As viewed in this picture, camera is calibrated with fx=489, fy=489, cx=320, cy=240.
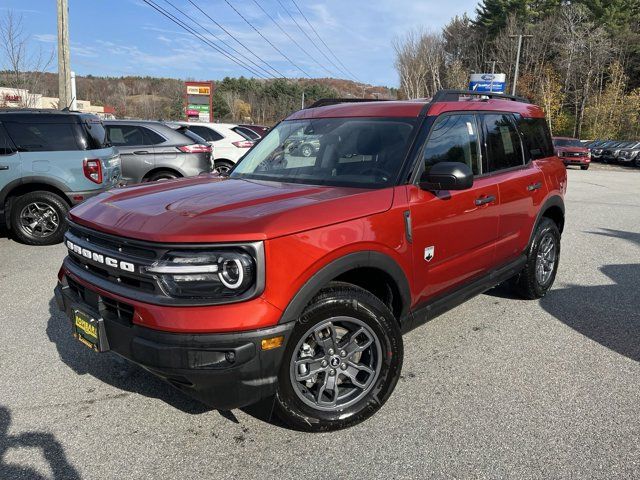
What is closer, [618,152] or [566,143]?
[566,143]

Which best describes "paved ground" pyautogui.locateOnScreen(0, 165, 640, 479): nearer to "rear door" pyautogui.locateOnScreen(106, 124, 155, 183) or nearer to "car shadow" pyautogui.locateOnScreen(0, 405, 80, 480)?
"car shadow" pyautogui.locateOnScreen(0, 405, 80, 480)

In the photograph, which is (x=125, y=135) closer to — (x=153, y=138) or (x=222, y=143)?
(x=153, y=138)

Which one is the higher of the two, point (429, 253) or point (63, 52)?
point (63, 52)

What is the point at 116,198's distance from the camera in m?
3.07

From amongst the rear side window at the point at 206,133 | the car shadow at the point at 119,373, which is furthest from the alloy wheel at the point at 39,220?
the rear side window at the point at 206,133

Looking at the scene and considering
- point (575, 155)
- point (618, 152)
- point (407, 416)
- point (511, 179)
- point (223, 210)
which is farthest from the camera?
point (618, 152)

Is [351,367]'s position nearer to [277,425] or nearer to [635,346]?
[277,425]

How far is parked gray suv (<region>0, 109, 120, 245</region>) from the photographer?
22.2 feet

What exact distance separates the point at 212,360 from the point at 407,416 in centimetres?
131

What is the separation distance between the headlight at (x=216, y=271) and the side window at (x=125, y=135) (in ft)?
26.3

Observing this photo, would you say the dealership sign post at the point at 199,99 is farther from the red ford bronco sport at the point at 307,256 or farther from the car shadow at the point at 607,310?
the red ford bronco sport at the point at 307,256

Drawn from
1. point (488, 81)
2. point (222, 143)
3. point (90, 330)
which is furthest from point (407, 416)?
point (488, 81)

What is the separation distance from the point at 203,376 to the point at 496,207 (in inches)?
106

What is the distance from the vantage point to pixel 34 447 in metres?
2.59
